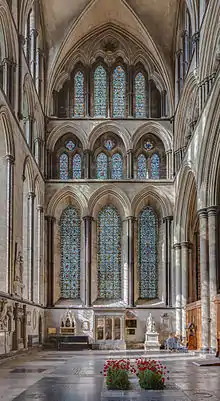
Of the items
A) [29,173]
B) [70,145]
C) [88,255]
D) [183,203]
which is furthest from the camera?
[70,145]

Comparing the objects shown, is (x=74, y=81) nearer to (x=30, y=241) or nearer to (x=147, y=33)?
(x=147, y=33)

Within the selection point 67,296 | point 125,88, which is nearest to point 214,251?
point 67,296

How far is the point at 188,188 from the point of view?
3431cm

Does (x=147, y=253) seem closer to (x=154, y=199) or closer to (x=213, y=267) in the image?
(x=154, y=199)

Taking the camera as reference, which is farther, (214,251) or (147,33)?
(147,33)

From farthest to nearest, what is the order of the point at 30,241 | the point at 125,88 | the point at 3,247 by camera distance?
the point at 125,88
the point at 30,241
the point at 3,247

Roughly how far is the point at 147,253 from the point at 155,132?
6938 mm

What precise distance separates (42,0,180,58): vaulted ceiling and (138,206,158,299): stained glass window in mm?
9443

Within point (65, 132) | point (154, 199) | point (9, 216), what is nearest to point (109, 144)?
point (65, 132)

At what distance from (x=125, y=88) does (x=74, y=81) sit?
3.03 m

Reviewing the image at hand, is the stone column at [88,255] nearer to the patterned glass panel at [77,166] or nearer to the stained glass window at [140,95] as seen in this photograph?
the patterned glass panel at [77,166]

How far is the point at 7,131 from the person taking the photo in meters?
26.3

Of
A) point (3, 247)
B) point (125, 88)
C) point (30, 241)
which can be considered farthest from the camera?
point (125, 88)

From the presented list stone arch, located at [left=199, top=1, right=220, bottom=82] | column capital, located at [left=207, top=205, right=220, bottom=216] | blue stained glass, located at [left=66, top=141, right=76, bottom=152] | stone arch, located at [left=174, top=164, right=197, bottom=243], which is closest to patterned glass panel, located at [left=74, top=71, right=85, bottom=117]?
blue stained glass, located at [left=66, top=141, right=76, bottom=152]
